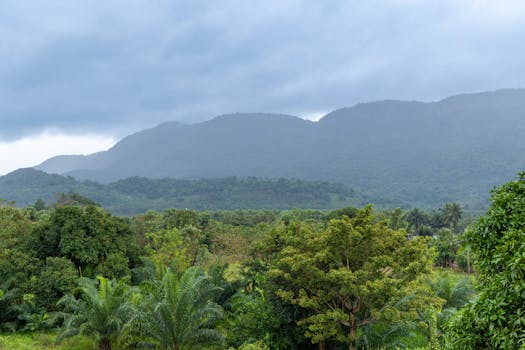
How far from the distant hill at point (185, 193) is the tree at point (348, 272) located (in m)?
120

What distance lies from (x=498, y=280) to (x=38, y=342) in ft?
38.4

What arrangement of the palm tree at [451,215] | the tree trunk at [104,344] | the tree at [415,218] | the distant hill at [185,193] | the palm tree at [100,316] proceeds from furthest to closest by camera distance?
the distant hill at [185,193]
the tree at [415,218]
the palm tree at [451,215]
the tree trunk at [104,344]
the palm tree at [100,316]

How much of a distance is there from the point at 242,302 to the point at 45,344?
551 centimetres

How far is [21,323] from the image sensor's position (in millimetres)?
12164

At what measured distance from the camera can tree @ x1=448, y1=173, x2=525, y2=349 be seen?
3326 mm

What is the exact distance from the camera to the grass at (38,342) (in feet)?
34.7

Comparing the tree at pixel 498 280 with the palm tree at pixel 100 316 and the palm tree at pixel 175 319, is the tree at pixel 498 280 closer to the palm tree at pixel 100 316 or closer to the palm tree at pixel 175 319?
the palm tree at pixel 175 319

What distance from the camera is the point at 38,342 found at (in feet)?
36.3

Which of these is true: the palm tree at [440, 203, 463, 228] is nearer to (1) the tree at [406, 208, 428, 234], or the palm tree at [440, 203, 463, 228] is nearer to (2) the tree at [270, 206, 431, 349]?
(1) the tree at [406, 208, 428, 234]

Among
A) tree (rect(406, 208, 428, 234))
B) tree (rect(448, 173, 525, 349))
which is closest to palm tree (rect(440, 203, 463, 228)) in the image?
tree (rect(406, 208, 428, 234))

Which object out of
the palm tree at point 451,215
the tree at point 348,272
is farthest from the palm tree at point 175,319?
the palm tree at point 451,215

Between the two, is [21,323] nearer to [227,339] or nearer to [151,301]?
[151,301]

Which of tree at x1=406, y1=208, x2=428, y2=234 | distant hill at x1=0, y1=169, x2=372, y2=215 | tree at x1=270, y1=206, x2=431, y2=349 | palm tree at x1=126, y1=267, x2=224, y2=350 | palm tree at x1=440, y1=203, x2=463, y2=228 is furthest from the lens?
distant hill at x1=0, y1=169, x2=372, y2=215

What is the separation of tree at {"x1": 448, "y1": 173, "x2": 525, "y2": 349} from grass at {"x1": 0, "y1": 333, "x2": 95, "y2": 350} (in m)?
10.4
